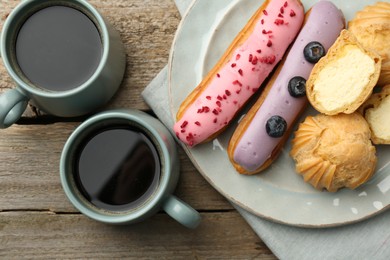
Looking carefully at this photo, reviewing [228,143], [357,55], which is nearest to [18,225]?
[228,143]

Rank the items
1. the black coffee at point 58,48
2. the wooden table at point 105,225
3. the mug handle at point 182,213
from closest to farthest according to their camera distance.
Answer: the mug handle at point 182,213, the black coffee at point 58,48, the wooden table at point 105,225

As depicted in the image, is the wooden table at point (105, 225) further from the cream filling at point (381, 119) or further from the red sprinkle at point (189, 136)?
the cream filling at point (381, 119)

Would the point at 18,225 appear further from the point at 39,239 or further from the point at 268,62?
the point at 268,62

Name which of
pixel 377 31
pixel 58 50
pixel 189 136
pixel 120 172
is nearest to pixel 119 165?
pixel 120 172

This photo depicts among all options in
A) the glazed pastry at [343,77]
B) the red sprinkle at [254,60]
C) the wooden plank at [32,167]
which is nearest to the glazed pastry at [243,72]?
the red sprinkle at [254,60]

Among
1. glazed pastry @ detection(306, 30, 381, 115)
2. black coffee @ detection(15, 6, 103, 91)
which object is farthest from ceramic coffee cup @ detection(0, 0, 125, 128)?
glazed pastry @ detection(306, 30, 381, 115)

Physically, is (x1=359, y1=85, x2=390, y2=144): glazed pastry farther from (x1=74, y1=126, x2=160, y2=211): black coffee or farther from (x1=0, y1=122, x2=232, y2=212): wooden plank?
(x1=0, y1=122, x2=232, y2=212): wooden plank
